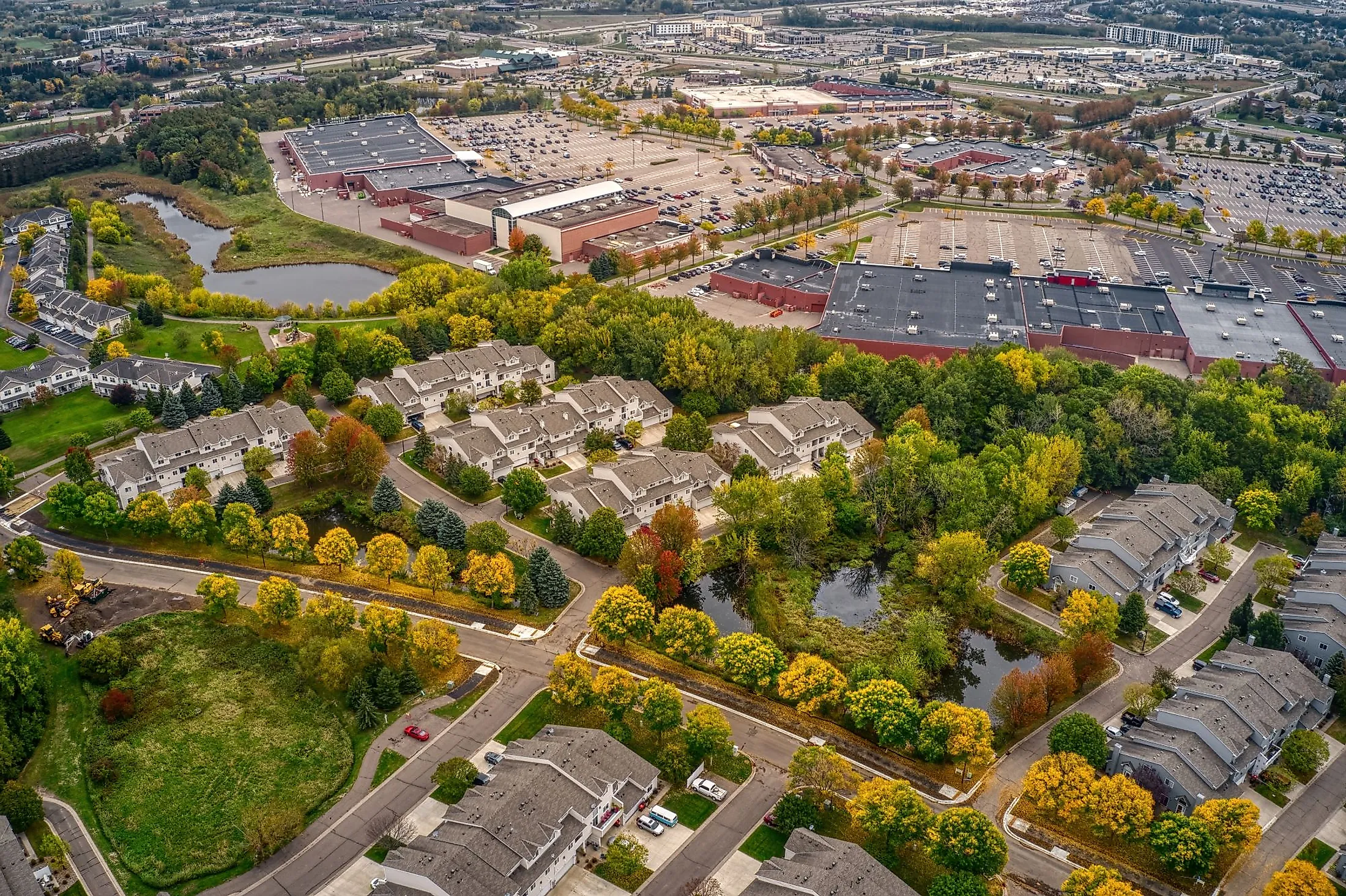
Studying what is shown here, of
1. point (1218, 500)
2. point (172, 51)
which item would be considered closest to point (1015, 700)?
point (1218, 500)

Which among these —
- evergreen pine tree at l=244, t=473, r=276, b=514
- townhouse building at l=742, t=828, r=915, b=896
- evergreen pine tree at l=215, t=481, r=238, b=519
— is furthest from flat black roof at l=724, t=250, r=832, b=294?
townhouse building at l=742, t=828, r=915, b=896

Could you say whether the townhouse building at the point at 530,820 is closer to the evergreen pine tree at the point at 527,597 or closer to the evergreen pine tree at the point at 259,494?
the evergreen pine tree at the point at 527,597

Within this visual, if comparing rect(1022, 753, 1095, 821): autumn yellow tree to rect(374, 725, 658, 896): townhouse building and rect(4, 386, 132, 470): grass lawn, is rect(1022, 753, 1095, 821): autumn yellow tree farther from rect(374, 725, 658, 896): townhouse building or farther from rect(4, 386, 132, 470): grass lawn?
rect(4, 386, 132, 470): grass lawn

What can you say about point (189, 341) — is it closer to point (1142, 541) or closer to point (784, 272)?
point (784, 272)

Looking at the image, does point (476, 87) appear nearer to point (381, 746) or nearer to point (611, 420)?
point (611, 420)

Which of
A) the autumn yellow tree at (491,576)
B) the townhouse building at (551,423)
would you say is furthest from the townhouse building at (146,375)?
the autumn yellow tree at (491,576)

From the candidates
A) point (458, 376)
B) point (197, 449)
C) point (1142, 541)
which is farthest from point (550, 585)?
point (1142, 541)
